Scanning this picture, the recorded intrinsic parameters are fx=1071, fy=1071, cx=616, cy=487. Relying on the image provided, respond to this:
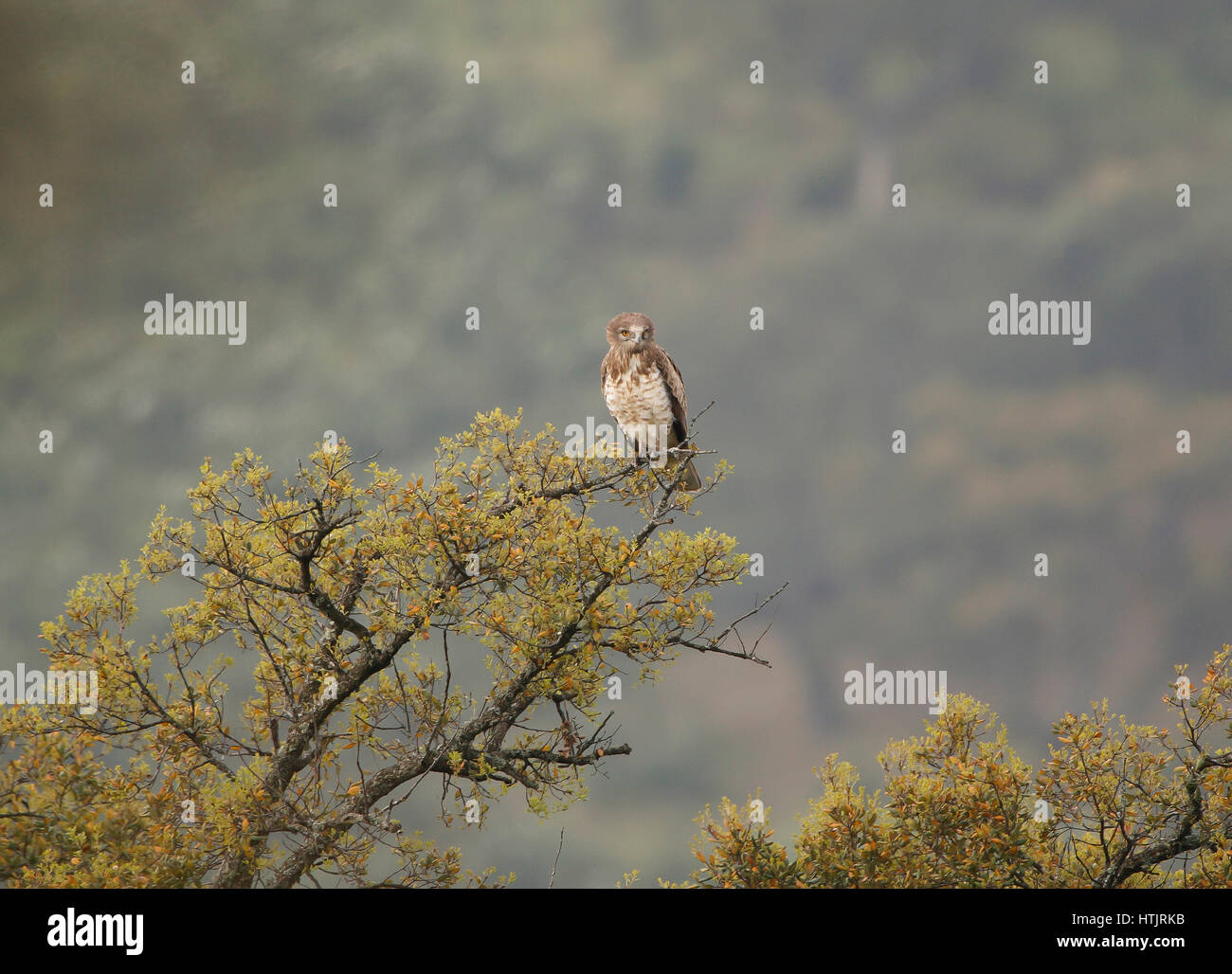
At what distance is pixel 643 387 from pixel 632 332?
0.58 m

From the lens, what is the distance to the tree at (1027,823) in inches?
332

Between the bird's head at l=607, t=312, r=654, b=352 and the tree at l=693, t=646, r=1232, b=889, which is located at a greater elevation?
the bird's head at l=607, t=312, r=654, b=352

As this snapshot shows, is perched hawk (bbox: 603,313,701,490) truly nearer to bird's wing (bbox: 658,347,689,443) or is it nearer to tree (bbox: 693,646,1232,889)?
bird's wing (bbox: 658,347,689,443)

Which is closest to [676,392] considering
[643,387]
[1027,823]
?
[643,387]

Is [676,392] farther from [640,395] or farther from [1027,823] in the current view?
[1027,823]

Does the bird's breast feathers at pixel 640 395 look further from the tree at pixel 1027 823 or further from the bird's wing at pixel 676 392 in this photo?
the tree at pixel 1027 823

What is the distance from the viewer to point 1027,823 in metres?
8.74

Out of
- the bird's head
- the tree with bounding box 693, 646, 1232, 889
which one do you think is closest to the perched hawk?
the bird's head

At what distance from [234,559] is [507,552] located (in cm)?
241

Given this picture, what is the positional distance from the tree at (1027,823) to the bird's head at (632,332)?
490 centimetres

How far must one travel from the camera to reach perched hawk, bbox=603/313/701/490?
11.2 metres

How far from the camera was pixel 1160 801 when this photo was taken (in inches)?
340
